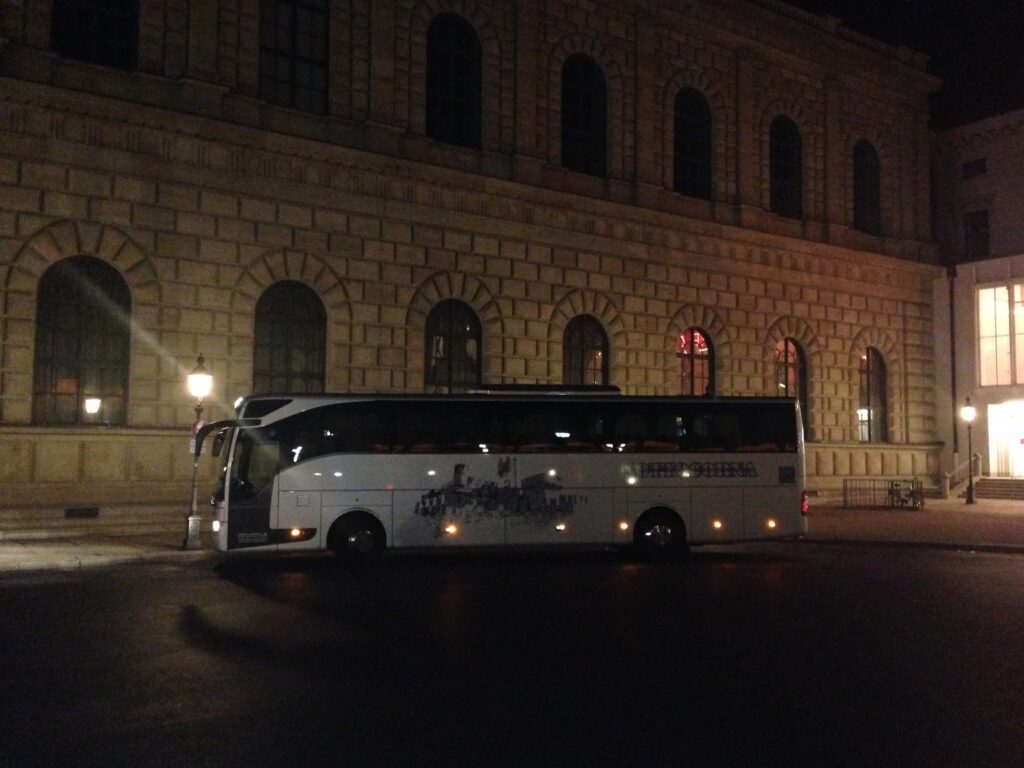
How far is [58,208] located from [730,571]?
16.6 meters

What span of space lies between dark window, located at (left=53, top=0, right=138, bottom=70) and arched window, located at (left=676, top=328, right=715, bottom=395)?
18.9 m

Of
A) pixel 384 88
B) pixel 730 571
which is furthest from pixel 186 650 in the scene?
pixel 384 88

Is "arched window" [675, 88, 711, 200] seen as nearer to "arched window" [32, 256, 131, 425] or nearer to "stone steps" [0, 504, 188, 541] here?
"arched window" [32, 256, 131, 425]

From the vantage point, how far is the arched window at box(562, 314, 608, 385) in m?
31.2

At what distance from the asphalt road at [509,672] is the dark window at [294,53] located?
15.0 m

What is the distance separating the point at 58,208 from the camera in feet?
73.8

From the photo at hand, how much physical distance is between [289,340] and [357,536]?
8.73m

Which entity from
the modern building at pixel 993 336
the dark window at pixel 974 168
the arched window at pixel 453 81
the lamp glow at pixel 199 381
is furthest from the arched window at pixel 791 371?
the lamp glow at pixel 199 381

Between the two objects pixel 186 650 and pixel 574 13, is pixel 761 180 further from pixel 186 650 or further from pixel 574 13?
pixel 186 650

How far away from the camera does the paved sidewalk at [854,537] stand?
61.9ft

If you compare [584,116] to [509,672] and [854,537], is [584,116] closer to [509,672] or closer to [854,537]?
[854,537]

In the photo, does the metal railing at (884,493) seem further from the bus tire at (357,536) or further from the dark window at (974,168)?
the bus tire at (357,536)

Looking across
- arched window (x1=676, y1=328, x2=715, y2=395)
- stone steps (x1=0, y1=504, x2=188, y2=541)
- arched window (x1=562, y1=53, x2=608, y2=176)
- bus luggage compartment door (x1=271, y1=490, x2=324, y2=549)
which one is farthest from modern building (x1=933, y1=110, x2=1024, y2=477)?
stone steps (x1=0, y1=504, x2=188, y2=541)

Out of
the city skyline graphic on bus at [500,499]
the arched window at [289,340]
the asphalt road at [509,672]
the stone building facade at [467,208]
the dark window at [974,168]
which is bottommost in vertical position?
the asphalt road at [509,672]
